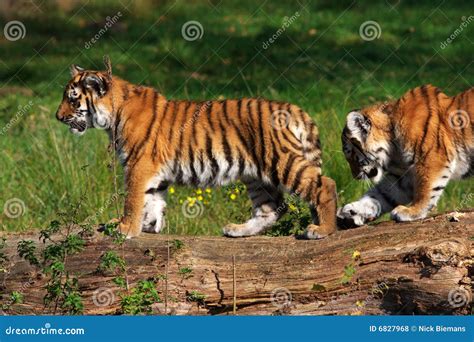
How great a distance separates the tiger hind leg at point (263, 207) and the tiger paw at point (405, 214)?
92 centimetres

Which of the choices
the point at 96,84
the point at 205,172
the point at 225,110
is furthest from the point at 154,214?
the point at 96,84

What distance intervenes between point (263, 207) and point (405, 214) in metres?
1.11

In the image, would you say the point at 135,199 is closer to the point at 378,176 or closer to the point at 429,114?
the point at 378,176

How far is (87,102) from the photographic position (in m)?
7.49

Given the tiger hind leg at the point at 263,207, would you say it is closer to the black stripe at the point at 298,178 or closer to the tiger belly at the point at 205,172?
the tiger belly at the point at 205,172

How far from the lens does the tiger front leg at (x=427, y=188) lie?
661 cm

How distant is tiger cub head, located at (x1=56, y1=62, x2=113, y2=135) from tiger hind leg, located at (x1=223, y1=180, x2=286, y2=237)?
3.80 feet

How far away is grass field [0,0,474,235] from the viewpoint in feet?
31.7

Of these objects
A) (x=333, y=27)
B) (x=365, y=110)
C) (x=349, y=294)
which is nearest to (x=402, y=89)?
(x=333, y=27)

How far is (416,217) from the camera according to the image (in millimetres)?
6602

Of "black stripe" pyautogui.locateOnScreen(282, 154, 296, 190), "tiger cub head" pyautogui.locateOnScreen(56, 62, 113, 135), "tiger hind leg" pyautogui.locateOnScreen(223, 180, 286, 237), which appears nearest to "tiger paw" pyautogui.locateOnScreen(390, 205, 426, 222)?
"black stripe" pyautogui.locateOnScreen(282, 154, 296, 190)

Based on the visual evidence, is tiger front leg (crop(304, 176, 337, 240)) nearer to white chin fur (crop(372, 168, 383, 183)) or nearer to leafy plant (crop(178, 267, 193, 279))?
white chin fur (crop(372, 168, 383, 183))

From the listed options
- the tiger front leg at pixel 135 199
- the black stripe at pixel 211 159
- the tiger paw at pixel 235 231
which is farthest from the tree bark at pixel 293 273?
the black stripe at pixel 211 159

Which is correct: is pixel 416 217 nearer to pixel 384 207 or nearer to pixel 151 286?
pixel 384 207
